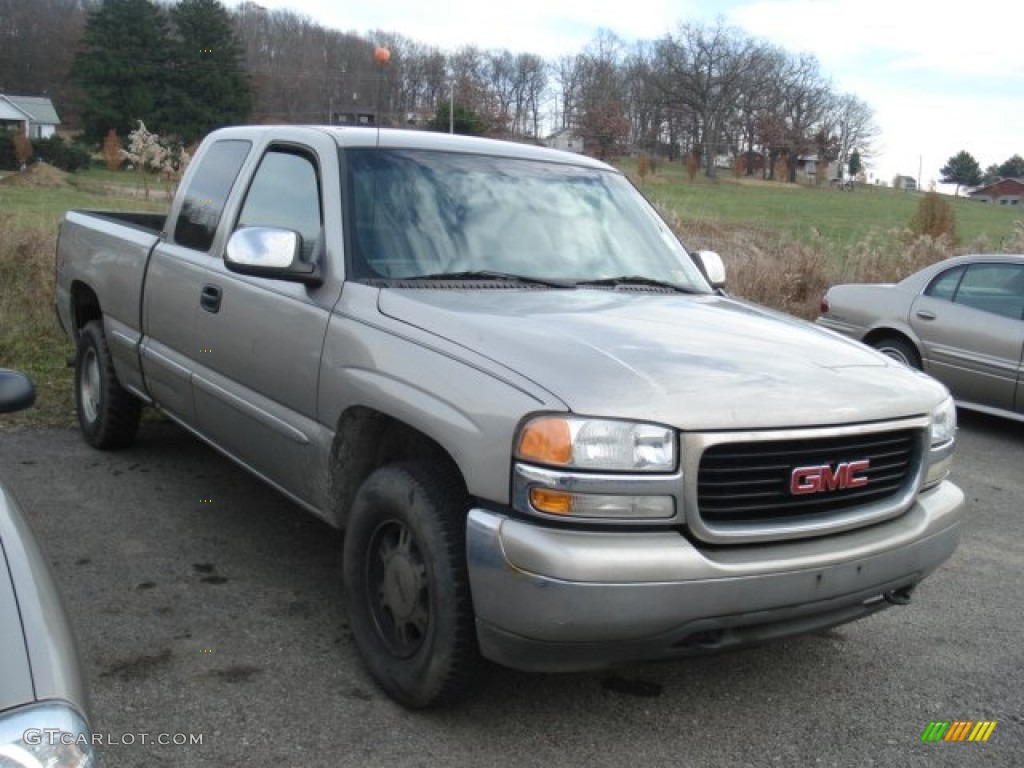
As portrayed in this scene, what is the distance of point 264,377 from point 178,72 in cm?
7784

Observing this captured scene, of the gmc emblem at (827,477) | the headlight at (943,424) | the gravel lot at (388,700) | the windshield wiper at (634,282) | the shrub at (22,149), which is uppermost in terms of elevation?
the shrub at (22,149)

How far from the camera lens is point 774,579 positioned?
2691 mm

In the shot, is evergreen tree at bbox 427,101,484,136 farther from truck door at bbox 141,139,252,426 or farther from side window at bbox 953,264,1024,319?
truck door at bbox 141,139,252,426

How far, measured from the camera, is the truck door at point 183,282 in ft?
14.8

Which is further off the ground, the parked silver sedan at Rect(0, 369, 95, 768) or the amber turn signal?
the amber turn signal

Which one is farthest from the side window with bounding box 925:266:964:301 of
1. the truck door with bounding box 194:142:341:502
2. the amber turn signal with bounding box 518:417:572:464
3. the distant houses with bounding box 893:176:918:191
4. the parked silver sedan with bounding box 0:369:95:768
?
the distant houses with bounding box 893:176:918:191

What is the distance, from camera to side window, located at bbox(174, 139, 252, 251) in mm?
4613

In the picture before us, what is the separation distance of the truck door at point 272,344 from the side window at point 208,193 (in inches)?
9.9

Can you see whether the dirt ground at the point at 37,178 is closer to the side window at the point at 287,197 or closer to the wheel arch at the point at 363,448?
the side window at the point at 287,197

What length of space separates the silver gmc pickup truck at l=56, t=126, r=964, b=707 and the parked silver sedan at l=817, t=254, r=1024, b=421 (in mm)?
4226

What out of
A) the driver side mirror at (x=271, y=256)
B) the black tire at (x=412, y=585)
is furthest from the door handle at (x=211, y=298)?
the black tire at (x=412, y=585)

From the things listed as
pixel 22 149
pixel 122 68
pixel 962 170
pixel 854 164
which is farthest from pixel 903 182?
pixel 22 149

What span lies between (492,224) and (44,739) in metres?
2.67

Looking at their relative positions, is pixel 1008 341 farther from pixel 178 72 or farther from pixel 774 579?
pixel 178 72
